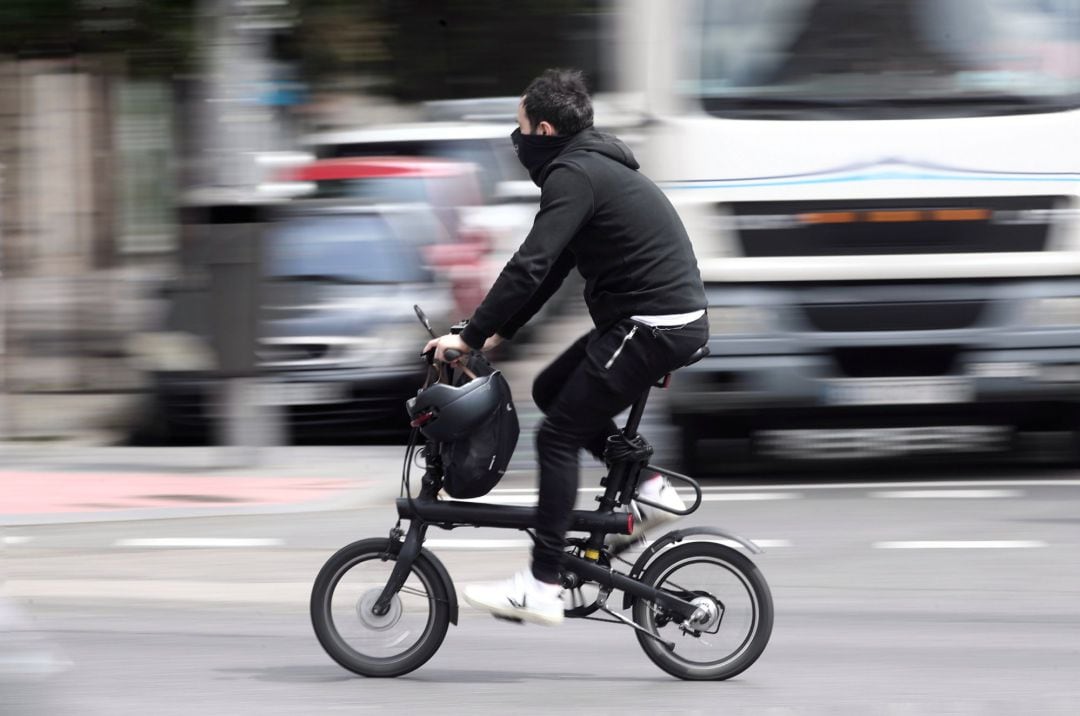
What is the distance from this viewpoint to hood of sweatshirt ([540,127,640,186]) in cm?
568

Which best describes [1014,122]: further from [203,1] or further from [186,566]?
[203,1]

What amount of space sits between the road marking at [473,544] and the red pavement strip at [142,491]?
1.43 m

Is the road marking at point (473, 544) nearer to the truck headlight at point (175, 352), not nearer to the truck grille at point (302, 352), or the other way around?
the truck grille at point (302, 352)

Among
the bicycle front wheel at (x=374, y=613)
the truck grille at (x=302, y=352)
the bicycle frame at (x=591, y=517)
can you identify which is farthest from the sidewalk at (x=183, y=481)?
the bicycle frame at (x=591, y=517)

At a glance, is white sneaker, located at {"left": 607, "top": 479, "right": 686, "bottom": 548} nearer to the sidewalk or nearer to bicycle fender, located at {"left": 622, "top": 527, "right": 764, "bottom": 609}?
bicycle fender, located at {"left": 622, "top": 527, "right": 764, "bottom": 609}

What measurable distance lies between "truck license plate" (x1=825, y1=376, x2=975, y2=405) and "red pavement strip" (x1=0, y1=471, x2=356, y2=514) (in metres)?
2.49

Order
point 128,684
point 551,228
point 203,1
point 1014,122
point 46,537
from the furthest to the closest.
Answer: point 203,1, point 1014,122, point 46,537, point 128,684, point 551,228

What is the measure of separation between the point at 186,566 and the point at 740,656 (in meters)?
2.93

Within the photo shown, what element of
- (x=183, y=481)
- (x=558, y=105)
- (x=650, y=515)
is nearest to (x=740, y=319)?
(x=183, y=481)

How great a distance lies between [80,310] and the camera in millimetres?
13430

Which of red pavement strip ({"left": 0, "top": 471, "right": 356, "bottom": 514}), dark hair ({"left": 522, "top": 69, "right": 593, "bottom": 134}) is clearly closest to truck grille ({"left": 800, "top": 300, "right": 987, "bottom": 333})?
red pavement strip ({"left": 0, "top": 471, "right": 356, "bottom": 514})

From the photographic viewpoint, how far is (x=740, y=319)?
9.45 metres

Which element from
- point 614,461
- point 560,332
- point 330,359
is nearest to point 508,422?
point 614,461

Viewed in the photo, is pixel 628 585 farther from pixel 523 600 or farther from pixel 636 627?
pixel 523 600
